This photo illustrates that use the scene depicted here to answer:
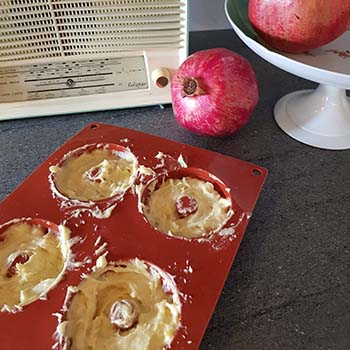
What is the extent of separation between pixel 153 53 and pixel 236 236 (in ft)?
1.06

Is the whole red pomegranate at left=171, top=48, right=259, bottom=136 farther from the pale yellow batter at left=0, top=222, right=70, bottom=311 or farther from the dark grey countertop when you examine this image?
the pale yellow batter at left=0, top=222, right=70, bottom=311

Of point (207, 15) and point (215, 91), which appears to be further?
point (207, 15)

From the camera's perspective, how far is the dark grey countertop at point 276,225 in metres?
0.44

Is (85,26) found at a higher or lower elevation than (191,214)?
higher

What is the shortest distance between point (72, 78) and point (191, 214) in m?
0.29

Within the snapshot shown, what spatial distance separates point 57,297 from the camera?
421 millimetres

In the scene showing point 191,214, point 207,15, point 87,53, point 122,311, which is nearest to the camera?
point 122,311

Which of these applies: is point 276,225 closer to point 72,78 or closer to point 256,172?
point 256,172

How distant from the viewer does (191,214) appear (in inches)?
20.7

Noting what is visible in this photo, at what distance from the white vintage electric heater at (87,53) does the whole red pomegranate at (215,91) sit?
6 centimetres

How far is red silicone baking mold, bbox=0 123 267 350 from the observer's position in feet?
1.32

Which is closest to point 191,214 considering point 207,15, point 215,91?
point 215,91

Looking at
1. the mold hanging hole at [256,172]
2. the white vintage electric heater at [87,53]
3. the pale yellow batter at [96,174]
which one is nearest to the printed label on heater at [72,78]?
the white vintage electric heater at [87,53]

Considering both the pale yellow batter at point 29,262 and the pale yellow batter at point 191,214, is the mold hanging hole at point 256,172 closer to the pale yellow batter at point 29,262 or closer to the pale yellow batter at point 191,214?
the pale yellow batter at point 191,214
